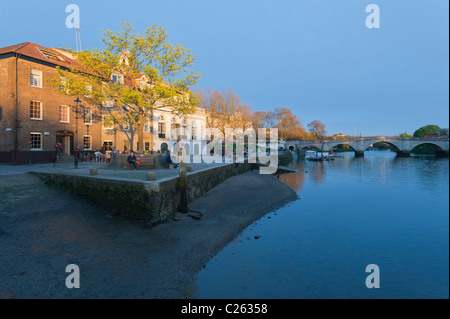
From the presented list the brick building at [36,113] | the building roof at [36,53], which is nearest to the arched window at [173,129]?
the brick building at [36,113]

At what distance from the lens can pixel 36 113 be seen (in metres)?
23.3

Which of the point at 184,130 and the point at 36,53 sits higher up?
the point at 36,53

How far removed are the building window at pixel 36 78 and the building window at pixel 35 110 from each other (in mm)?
1586

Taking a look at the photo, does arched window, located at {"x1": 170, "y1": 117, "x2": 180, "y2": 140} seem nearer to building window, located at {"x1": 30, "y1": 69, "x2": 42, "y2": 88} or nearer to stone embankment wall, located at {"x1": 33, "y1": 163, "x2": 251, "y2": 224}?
building window, located at {"x1": 30, "y1": 69, "x2": 42, "y2": 88}

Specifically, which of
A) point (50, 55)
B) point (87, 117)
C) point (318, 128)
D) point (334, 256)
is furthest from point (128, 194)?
point (318, 128)

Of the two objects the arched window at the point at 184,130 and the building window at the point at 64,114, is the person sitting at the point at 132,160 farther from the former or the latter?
the arched window at the point at 184,130

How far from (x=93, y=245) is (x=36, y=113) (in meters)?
19.7

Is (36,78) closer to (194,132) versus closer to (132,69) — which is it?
(132,69)

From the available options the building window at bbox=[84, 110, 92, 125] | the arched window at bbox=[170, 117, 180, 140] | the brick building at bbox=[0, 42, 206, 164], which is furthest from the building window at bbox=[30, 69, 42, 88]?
the arched window at bbox=[170, 117, 180, 140]

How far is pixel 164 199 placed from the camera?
12.6 meters

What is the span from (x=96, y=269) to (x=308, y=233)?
987 centimetres

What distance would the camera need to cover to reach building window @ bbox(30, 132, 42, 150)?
2298 cm

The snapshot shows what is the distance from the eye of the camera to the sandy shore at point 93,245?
749 centimetres
